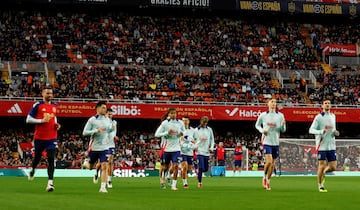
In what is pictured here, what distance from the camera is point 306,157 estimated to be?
48031mm

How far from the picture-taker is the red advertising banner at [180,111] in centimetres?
5025

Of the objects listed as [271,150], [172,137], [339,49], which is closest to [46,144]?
[172,137]

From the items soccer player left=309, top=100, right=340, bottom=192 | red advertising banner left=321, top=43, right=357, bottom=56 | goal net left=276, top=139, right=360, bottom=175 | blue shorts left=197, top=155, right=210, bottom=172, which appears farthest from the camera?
red advertising banner left=321, top=43, right=357, bottom=56

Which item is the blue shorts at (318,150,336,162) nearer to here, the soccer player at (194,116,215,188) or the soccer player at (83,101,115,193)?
the soccer player at (194,116,215,188)

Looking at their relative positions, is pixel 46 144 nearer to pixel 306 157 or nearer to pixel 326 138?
pixel 326 138

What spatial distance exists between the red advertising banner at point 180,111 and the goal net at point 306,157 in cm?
677

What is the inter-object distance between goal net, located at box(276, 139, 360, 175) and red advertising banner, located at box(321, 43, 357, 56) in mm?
19048

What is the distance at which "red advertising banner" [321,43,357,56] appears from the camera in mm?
67125

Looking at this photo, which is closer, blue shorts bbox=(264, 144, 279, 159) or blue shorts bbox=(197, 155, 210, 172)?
blue shorts bbox=(264, 144, 279, 159)

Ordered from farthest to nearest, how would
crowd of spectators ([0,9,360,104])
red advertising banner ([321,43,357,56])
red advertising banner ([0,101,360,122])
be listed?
1. red advertising banner ([321,43,357,56])
2. crowd of spectators ([0,9,360,104])
3. red advertising banner ([0,101,360,122])

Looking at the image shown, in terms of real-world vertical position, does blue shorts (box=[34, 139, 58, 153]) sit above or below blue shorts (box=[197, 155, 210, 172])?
above

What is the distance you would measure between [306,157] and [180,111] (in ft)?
34.8

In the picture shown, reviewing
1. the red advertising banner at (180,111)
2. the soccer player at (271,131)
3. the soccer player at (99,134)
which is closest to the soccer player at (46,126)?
the soccer player at (99,134)

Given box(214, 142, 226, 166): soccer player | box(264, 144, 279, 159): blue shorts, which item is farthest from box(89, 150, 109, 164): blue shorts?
box(214, 142, 226, 166): soccer player
